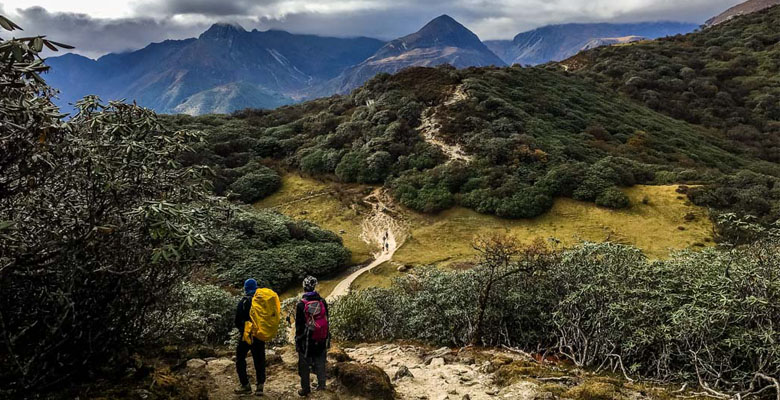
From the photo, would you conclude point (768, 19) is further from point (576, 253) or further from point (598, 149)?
point (576, 253)

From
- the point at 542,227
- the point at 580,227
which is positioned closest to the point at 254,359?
the point at 542,227

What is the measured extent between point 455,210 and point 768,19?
7494 cm

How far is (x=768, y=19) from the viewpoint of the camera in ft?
219

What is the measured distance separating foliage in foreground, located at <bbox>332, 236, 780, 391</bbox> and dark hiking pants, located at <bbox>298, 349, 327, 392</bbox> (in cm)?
428

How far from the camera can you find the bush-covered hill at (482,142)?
2562 centimetres

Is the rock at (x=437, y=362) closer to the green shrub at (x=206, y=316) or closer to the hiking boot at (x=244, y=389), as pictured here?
the hiking boot at (x=244, y=389)

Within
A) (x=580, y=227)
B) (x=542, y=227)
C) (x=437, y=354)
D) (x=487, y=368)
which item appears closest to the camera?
(x=487, y=368)

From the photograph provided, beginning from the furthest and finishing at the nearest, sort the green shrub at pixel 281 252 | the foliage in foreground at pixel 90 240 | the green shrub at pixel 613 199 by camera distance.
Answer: the green shrub at pixel 613 199, the green shrub at pixel 281 252, the foliage in foreground at pixel 90 240

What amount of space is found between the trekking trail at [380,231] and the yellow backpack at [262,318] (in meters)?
13.6

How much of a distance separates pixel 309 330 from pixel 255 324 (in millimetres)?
726

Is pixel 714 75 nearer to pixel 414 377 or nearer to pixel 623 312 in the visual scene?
pixel 623 312

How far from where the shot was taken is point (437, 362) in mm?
8227

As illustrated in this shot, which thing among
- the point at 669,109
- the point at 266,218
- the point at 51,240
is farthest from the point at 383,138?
the point at 669,109

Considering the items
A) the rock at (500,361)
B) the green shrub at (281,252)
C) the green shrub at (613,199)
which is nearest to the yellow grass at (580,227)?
the green shrub at (613,199)
